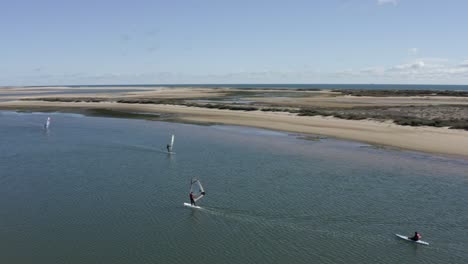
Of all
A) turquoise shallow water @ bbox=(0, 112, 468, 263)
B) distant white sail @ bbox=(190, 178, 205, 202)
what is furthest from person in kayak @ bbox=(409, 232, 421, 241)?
distant white sail @ bbox=(190, 178, 205, 202)

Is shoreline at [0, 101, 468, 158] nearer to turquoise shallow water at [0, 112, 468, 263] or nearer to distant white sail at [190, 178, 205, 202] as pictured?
turquoise shallow water at [0, 112, 468, 263]

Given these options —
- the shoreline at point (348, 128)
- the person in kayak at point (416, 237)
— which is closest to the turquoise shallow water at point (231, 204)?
the person in kayak at point (416, 237)

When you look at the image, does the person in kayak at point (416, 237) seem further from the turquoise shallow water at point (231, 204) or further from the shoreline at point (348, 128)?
the shoreline at point (348, 128)

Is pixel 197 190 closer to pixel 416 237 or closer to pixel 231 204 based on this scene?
pixel 231 204

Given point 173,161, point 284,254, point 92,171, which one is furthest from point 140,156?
point 284,254

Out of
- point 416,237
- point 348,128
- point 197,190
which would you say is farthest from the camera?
point 348,128

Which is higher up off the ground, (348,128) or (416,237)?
(348,128)

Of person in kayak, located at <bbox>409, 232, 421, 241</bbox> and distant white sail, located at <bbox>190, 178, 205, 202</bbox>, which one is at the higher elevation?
distant white sail, located at <bbox>190, 178, 205, 202</bbox>

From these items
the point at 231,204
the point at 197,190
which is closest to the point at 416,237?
the point at 231,204
